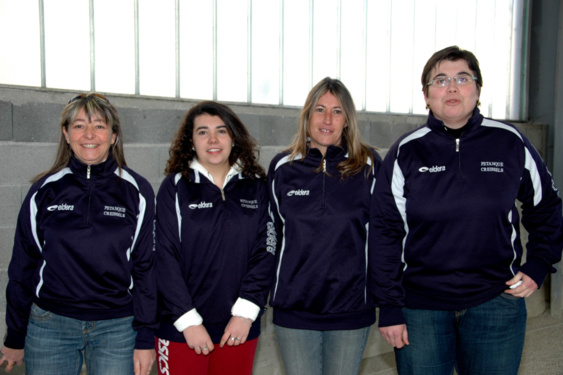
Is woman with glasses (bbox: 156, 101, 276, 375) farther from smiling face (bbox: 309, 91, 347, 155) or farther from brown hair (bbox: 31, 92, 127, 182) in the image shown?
smiling face (bbox: 309, 91, 347, 155)

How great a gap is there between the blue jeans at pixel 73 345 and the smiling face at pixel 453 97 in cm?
131

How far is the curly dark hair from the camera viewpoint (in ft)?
6.00

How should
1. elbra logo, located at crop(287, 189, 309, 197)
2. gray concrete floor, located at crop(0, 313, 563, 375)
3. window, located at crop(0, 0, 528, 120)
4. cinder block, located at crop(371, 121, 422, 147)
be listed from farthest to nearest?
cinder block, located at crop(371, 121, 422, 147)
gray concrete floor, located at crop(0, 313, 563, 375)
window, located at crop(0, 0, 528, 120)
elbra logo, located at crop(287, 189, 309, 197)

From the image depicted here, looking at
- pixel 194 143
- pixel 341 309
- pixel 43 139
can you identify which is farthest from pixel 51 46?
pixel 341 309

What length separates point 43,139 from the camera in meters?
2.28

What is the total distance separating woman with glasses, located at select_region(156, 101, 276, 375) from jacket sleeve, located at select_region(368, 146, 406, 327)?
39 cm

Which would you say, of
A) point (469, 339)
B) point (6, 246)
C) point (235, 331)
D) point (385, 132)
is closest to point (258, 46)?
point (385, 132)

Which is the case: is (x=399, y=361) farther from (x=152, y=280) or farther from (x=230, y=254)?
(x=152, y=280)

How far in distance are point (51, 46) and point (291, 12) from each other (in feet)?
4.79

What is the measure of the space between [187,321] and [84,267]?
386mm

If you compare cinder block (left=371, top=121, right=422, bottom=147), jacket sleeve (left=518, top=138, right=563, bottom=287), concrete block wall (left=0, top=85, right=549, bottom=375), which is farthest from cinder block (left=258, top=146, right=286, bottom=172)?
→ jacket sleeve (left=518, top=138, right=563, bottom=287)

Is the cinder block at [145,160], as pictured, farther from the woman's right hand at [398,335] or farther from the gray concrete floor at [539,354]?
the gray concrete floor at [539,354]

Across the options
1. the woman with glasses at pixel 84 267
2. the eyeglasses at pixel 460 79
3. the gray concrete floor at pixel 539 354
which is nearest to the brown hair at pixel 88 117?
the woman with glasses at pixel 84 267

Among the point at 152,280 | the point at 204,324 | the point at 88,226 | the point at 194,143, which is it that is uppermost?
the point at 194,143
